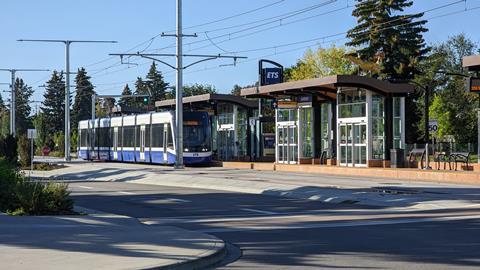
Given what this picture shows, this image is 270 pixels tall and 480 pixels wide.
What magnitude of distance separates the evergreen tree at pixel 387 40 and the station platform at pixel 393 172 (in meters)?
34.1

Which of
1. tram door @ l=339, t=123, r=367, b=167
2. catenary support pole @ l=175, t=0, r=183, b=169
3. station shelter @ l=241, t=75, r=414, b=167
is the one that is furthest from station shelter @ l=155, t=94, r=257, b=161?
tram door @ l=339, t=123, r=367, b=167

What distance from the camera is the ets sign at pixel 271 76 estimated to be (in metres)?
54.5

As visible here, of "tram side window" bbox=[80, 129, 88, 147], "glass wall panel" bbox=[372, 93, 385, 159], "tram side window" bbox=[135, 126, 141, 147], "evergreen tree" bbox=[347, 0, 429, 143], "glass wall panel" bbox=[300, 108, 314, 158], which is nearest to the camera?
"glass wall panel" bbox=[372, 93, 385, 159]

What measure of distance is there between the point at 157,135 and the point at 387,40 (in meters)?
37.7

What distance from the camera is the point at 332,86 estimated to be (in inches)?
1577

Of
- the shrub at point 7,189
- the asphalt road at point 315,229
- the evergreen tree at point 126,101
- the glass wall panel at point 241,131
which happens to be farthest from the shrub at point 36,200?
the evergreen tree at point 126,101

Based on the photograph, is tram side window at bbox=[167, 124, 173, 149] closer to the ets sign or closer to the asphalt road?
the ets sign

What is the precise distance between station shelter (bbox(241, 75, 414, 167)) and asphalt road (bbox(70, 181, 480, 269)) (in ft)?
48.7

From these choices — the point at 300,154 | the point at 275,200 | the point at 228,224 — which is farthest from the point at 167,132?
the point at 228,224

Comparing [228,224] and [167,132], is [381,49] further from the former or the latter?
[228,224]

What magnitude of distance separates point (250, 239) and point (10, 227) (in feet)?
15.8

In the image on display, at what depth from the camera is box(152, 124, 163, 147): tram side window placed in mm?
46906

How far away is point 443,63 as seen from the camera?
8700 cm

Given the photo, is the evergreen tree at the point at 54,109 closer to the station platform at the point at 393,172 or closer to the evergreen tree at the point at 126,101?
the evergreen tree at the point at 126,101
